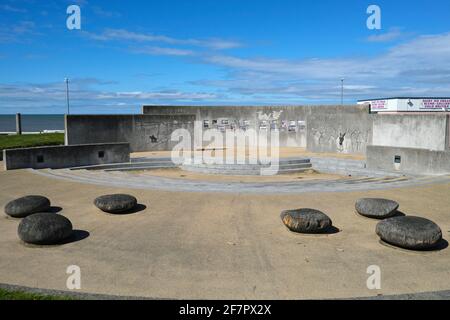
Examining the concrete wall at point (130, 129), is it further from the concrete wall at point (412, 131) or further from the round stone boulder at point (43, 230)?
the round stone boulder at point (43, 230)

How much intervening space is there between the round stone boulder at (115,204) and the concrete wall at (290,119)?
57.2 ft

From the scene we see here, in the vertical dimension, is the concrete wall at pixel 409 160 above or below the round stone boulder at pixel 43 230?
above

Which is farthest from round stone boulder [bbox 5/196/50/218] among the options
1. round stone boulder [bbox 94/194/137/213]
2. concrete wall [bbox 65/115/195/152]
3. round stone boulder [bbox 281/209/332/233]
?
concrete wall [bbox 65/115/195/152]

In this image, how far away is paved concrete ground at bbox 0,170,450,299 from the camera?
593 cm

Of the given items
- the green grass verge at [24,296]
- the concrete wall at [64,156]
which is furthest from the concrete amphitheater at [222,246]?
the concrete wall at [64,156]

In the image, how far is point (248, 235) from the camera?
8.55 meters

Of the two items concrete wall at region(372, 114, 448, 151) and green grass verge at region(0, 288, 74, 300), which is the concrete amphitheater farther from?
concrete wall at region(372, 114, 448, 151)

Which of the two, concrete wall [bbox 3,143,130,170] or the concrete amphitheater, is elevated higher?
concrete wall [bbox 3,143,130,170]

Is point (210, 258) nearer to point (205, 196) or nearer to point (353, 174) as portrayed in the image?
point (205, 196)

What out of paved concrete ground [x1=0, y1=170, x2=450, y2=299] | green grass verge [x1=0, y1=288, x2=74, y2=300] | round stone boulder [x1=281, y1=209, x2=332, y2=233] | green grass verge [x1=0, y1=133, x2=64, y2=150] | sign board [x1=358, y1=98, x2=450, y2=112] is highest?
sign board [x1=358, y1=98, x2=450, y2=112]

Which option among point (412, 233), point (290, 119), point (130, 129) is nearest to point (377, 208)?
point (412, 233)

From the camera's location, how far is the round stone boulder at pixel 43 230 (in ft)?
25.3

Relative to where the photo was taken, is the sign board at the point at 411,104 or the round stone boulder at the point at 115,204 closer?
the round stone boulder at the point at 115,204

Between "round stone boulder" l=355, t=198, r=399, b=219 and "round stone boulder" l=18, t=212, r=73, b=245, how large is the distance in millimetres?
7186
